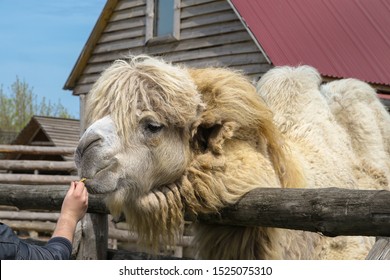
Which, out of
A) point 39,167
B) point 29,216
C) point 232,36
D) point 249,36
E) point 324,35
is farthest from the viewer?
point 29,216

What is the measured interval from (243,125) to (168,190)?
0.54m

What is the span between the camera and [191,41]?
15.9 meters

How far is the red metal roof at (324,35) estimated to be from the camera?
13.8 metres

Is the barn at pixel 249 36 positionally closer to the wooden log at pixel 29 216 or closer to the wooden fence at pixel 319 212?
the wooden log at pixel 29 216

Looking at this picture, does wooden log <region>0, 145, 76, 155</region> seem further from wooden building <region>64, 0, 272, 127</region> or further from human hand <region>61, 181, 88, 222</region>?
human hand <region>61, 181, 88, 222</region>

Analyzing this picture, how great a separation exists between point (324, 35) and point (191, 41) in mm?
2972

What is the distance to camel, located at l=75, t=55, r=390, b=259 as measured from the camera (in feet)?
11.6

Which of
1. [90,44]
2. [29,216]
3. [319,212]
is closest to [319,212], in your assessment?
[319,212]

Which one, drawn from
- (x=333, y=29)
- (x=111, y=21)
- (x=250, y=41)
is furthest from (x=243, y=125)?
(x=111, y=21)

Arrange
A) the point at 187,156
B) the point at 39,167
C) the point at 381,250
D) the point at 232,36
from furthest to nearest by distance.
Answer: the point at 39,167, the point at 232,36, the point at 187,156, the point at 381,250

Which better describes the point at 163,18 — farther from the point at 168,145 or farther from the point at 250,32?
the point at 168,145

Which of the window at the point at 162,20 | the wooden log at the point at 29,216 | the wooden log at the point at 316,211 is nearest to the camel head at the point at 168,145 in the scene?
the wooden log at the point at 316,211

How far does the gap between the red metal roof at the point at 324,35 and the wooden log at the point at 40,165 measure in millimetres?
4618

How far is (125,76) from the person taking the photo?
374 cm
